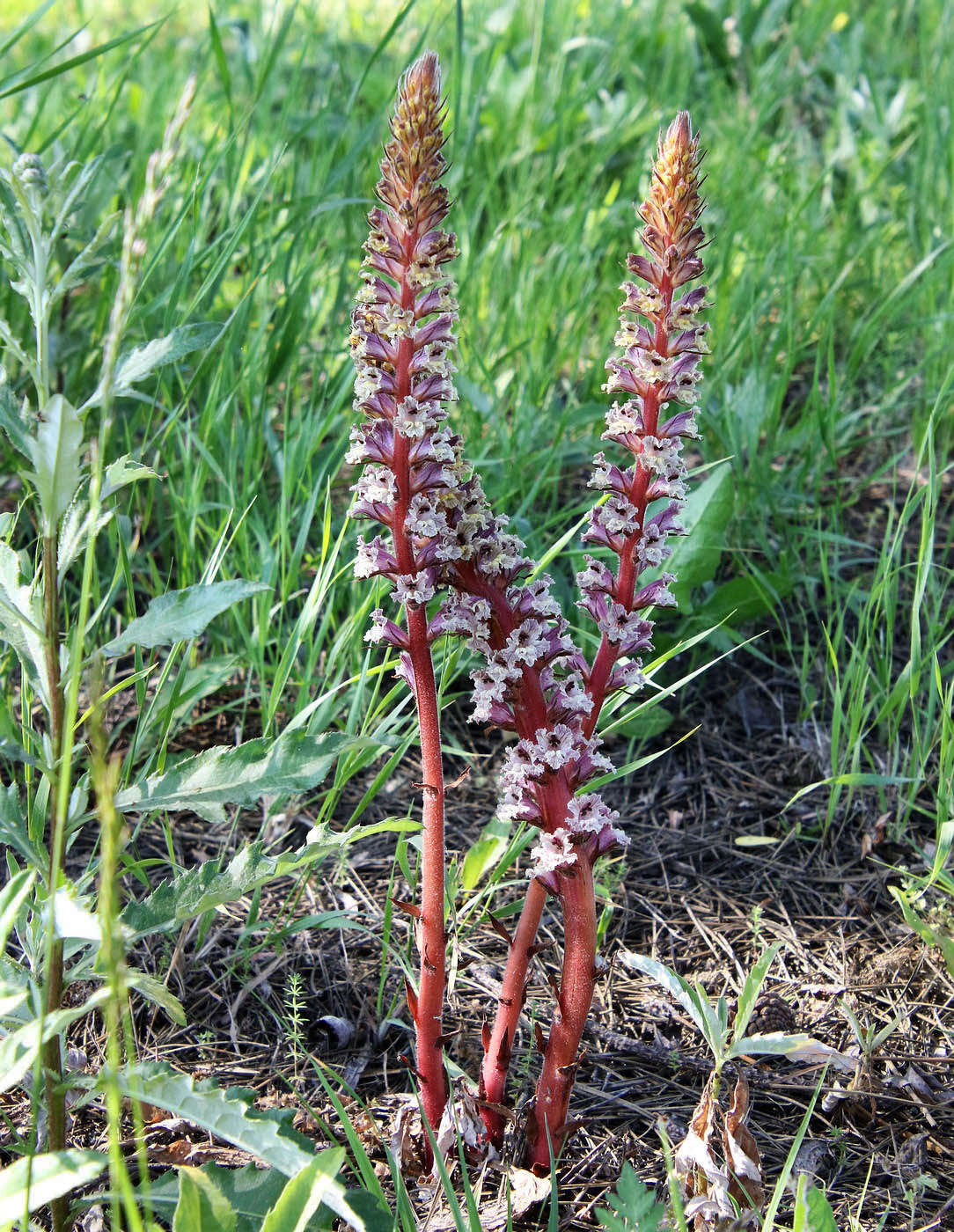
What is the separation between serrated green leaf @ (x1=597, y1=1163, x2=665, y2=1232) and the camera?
138 centimetres

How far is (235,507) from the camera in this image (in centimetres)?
249

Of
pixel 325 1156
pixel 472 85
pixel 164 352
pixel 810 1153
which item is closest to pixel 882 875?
pixel 810 1153

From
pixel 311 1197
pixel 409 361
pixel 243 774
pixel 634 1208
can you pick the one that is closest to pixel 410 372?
pixel 409 361

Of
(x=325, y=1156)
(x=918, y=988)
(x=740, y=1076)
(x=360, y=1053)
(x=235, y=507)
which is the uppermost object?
(x=235, y=507)

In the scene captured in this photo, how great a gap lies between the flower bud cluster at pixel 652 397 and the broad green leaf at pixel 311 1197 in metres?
0.73

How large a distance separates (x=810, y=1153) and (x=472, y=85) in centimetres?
373

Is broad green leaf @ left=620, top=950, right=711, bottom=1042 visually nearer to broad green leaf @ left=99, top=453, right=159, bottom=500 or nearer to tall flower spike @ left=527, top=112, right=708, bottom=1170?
tall flower spike @ left=527, top=112, right=708, bottom=1170

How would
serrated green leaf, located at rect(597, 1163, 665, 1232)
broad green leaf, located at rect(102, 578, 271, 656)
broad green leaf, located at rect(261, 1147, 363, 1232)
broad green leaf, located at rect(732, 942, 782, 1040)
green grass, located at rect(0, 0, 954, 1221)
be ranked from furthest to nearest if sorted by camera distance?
green grass, located at rect(0, 0, 954, 1221) → broad green leaf, located at rect(732, 942, 782, 1040) → broad green leaf, located at rect(102, 578, 271, 656) → serrated green leaf, located at rect(597, 1163, 665, 1232) → broad green leaf, located at rect(261, 1147, 363, 1232)

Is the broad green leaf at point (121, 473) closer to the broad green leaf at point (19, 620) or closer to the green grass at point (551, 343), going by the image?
the broad green leaf at point (19, 620)

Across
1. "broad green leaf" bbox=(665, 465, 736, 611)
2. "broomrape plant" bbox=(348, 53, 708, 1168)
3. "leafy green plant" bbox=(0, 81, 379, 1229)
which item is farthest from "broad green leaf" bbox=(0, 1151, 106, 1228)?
"broad green leaf" bbox=(665, 465, 736, 611)

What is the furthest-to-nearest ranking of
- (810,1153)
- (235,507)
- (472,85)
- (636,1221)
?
(472,85) → (235,507) → (810,1153) → (636,1221)

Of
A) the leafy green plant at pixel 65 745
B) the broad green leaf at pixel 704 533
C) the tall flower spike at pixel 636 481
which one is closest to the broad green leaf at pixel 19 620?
the leafy green plant at pixel 65 745

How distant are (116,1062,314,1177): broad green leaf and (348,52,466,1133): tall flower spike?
1.57 feet

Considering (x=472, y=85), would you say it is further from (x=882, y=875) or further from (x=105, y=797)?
(x=105, y=797)
